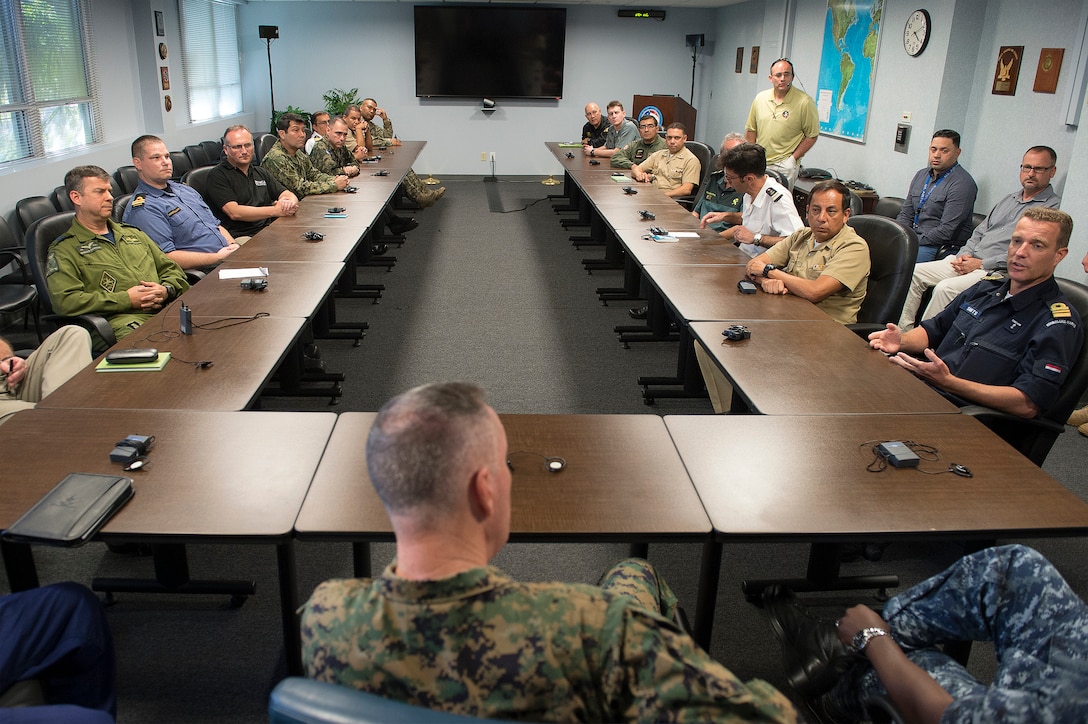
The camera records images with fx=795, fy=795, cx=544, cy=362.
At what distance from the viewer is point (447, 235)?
25.3ft

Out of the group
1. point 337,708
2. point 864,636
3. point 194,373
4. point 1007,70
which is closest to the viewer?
point 337,708

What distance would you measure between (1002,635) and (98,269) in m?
3.50

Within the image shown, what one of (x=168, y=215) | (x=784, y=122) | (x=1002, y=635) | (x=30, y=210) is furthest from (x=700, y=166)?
(x=1002, y=635)

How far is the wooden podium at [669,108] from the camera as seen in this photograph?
35.8 ft

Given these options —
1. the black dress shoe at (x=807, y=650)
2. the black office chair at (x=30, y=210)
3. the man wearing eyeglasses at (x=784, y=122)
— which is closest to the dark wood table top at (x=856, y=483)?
the black dress shoe at (x=807, y=650)

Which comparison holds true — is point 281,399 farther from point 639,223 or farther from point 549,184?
point 549,184

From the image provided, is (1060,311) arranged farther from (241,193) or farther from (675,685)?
(241,193)

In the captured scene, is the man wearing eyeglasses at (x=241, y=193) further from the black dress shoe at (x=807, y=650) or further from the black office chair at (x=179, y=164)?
the black dress shoe at (x=807, y=650)

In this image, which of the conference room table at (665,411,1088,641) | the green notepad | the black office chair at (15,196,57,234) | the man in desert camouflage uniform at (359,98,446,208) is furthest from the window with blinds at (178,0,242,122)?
the conference room table at (665,411,1088,641)

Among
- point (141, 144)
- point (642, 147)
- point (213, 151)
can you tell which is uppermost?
point (141, 144)

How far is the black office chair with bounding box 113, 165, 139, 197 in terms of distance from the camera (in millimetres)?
6062

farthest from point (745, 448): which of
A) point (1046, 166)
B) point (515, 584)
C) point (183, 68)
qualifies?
point (183, 68)

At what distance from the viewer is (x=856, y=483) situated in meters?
1.95

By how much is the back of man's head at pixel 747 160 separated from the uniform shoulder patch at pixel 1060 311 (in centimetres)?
212
